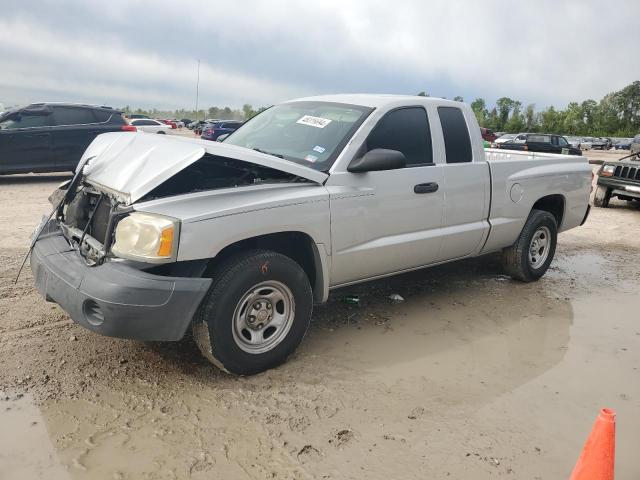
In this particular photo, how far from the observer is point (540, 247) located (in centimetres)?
609

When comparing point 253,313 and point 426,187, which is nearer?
point 253,313

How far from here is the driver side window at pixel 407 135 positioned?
4215mm

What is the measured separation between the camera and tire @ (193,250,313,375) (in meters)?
3.26

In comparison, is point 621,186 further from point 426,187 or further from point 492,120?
point 492,120

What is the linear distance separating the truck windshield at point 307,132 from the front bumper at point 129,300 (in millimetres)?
1392

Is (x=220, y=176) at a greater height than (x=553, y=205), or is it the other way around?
(x=220, y=176)

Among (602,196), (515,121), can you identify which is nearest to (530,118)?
(515,121)

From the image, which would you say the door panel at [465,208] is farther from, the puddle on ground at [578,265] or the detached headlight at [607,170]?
the detached headlight at [607,170]

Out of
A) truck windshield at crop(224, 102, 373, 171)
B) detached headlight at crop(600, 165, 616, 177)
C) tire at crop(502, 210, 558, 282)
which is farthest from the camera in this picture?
detached headlight at crop(600, 165, 616, 177)

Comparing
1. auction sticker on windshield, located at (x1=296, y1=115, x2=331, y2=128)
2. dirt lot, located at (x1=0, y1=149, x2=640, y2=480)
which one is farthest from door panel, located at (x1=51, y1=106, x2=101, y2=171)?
auction sticker on windshield, located at (x1=296, y1=115, x2=331, y2=128)

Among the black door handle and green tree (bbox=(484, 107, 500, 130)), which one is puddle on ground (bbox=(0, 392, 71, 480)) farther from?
green tree (bbox=(484, 107, 500, 130))

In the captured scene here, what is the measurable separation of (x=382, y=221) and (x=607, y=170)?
9591 mm

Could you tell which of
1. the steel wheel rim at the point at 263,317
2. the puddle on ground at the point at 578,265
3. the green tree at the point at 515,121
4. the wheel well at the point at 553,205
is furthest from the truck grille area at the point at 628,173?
the green tree at the point at 515,121

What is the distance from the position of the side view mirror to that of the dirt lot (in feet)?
4.38
